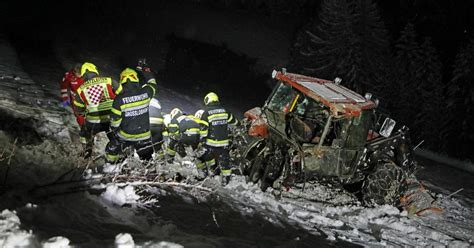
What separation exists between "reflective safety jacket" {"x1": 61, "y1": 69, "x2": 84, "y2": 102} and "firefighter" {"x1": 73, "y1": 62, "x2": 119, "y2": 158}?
0.29 m

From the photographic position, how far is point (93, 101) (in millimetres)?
7152

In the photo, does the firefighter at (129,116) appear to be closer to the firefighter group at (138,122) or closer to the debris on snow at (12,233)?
the firefighter group at (138,122)

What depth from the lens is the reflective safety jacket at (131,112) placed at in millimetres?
6430

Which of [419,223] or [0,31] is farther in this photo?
[0,31]

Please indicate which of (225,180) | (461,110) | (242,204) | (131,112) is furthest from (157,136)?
(461,110)

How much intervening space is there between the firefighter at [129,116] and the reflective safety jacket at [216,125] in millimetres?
1443

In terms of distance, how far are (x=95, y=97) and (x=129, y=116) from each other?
39.3 inches

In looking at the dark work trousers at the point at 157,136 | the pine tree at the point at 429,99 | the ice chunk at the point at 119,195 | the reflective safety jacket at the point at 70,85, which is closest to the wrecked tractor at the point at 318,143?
the dark work trousers at the point at 157,136

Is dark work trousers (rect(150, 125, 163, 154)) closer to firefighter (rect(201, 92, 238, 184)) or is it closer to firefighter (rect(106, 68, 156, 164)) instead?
firefighter (rect(106, 68, 156, 164))

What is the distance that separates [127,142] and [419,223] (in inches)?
234

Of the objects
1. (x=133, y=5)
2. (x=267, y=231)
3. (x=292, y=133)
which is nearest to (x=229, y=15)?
(x=133, y=5)

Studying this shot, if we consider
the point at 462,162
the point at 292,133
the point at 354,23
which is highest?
the point at 354,23

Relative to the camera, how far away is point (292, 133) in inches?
342

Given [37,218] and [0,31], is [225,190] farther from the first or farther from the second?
[0,31]
